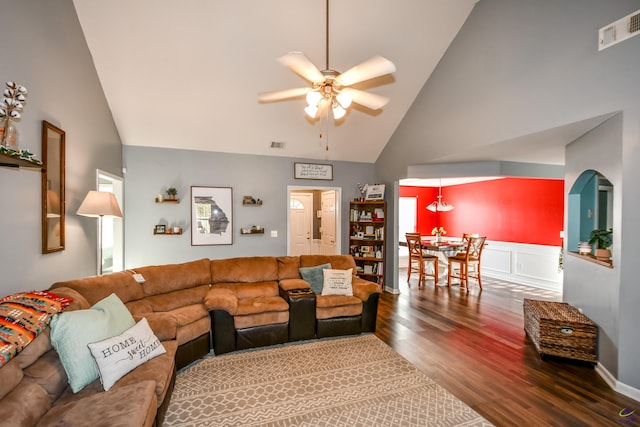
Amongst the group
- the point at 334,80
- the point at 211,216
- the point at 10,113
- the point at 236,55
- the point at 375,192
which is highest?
the point at 236,55

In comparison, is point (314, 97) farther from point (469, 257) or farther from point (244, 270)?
point (469, 257)

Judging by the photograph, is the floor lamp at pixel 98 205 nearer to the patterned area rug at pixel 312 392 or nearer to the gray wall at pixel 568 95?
the patterned area rug at pixel 312 392

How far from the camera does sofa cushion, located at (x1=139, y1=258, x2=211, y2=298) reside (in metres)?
3.35

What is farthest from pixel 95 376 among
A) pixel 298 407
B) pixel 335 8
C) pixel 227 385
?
pixel 335 8

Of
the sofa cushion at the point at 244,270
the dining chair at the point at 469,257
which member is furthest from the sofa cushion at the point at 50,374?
A: the dining chair at the point at 469,257

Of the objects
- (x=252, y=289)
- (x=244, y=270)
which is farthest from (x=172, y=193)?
(x=252, y=289)

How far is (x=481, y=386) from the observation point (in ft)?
8.66

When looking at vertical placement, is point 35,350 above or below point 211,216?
below

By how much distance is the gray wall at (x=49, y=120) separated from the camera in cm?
214

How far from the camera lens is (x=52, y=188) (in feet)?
8.89

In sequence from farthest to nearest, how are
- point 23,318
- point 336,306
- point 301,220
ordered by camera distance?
point 301,220 → point 336,306 → point 23,318

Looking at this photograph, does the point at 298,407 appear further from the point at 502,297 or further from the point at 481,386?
the point at 502,297

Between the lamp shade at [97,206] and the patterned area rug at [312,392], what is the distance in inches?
71.7

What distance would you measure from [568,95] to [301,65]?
2.53 meters
